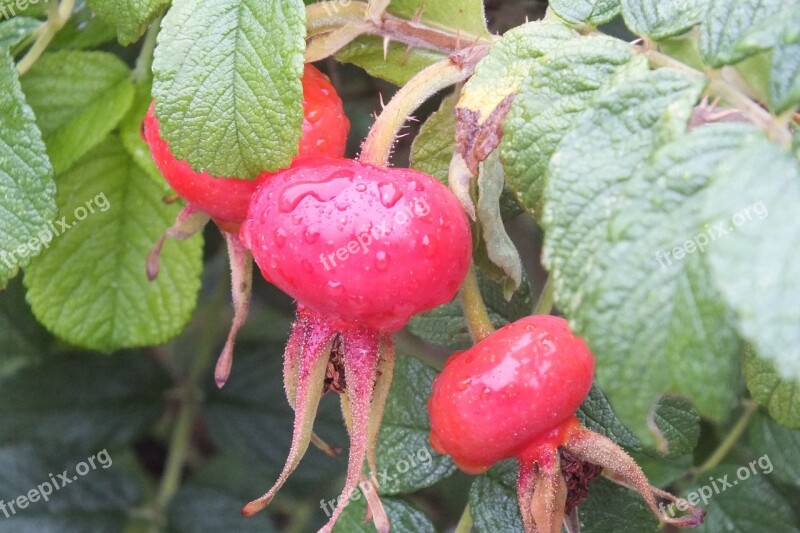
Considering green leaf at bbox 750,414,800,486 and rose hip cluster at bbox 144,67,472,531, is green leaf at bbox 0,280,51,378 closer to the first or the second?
rose hip cluster at bbox 144,67,472,531

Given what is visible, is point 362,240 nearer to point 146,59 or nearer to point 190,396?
point 146,59

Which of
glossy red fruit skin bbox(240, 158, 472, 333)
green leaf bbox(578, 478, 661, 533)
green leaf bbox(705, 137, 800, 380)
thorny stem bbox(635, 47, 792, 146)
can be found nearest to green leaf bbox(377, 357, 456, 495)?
green leaf bbox(578, 478, 661, 533)

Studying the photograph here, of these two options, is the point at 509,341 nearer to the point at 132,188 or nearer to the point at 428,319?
the point at 428,319

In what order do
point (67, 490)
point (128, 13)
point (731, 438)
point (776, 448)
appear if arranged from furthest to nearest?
point (67, 490) → point (731, 438) → point (776, 448) → point (128, 13)

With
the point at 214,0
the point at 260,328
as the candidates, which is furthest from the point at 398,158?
the point at 214,0

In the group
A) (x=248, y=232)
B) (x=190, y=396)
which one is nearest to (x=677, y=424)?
(x=248, y=232)

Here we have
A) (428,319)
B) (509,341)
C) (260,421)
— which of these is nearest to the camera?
(509,341)

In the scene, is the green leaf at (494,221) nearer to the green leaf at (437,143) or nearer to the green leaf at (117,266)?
the green leaf at (437,143)
